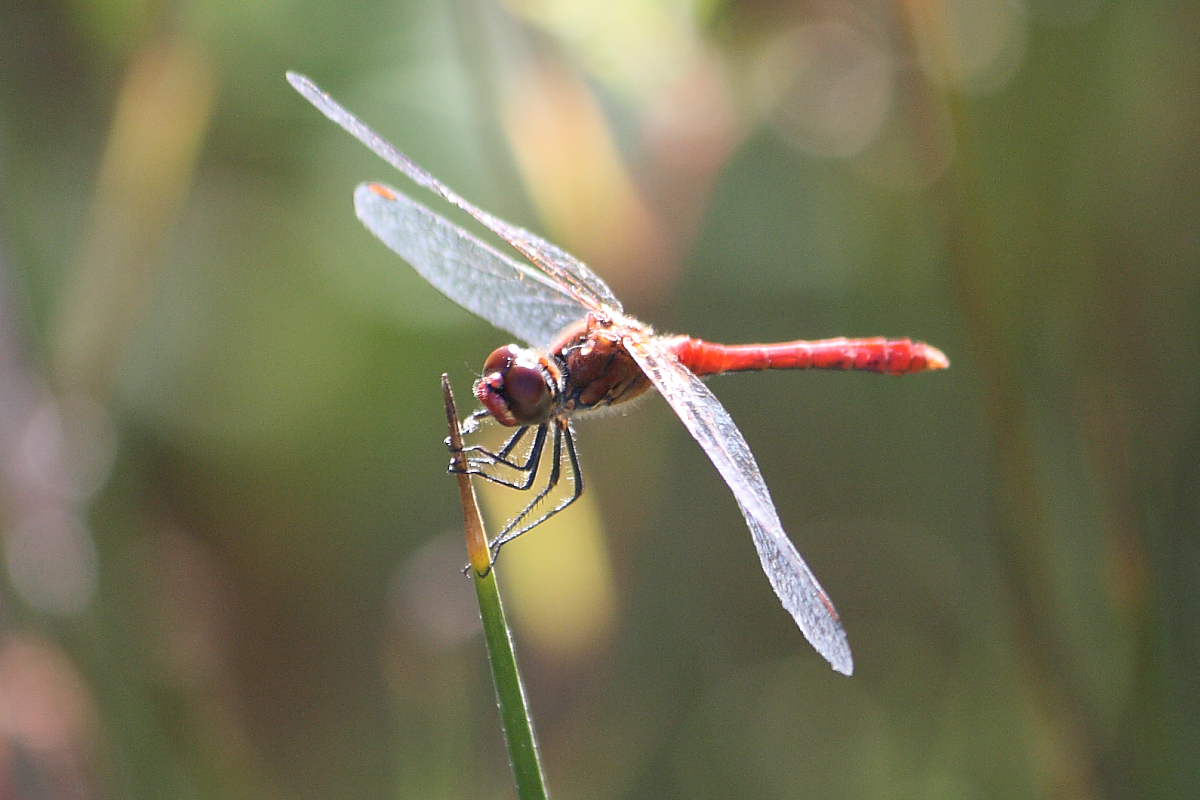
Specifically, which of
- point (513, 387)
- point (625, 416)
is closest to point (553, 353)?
point (513, 387)

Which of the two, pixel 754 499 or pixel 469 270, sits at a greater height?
pixel 469 270

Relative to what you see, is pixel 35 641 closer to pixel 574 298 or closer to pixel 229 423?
pixel 229 423

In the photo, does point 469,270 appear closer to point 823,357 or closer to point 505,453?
point 505,453

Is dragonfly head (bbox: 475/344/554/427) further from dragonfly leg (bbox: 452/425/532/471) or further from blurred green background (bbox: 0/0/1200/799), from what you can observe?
blurred green background (bbox: 0/0/1200/799)

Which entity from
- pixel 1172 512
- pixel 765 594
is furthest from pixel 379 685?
pixel 1172 512

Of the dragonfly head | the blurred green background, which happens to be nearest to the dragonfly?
the dragonfly head

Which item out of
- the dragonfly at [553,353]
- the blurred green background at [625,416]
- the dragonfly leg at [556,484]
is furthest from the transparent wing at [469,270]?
the dragonfly leg at [556,484]
